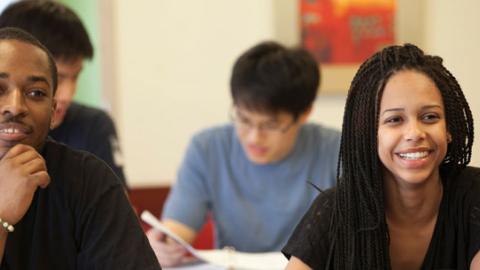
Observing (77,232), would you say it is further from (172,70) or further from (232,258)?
(172,70)

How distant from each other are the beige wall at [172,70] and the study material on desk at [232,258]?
1.36m

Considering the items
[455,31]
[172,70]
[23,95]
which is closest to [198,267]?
[23,95]

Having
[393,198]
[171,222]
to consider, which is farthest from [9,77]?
[171,222]

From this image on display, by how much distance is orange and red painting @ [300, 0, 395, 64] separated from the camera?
3.23 meters

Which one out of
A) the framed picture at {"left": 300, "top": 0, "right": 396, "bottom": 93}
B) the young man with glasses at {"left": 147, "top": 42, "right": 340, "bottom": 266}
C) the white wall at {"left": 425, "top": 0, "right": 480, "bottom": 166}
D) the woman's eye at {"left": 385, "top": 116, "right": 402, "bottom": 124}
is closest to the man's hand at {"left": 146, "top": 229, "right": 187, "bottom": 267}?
the young man with glasses at {"left": 147, "top": 42, "right": 340, "bottom": 266}

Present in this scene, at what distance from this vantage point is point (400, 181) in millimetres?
1478

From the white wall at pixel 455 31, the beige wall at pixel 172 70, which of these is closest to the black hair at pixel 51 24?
the beige wall at pixel 172 70

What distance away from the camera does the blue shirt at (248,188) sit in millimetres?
2344

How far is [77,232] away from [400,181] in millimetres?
684

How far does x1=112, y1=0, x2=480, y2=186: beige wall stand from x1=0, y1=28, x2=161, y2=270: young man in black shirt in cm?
198

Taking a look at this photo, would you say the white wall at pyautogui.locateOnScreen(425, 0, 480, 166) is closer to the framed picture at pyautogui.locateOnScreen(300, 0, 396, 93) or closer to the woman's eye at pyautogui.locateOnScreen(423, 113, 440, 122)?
the framed picture at pyautogui.locateOnScreen(300, 0, 396, 93)

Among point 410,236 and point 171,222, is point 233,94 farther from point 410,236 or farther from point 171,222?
point 410,236

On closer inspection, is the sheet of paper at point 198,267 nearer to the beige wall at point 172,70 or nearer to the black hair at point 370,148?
the black hair at point 370,148

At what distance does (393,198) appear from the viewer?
1497 mm
